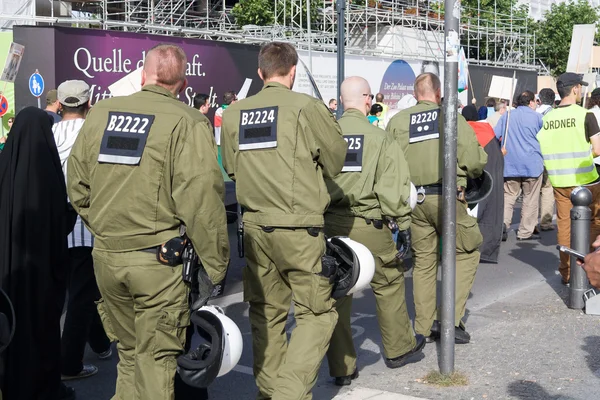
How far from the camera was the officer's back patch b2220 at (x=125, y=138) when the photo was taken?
4.06 meters

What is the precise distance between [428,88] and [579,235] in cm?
220

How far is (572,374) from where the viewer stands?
5688mm

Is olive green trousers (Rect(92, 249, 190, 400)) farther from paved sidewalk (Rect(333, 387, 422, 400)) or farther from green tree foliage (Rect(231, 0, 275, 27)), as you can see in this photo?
green tree foliage (Rect(231, 0, 275, 27))

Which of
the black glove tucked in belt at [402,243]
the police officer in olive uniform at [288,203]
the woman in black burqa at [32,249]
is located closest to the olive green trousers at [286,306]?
the police officer in olive uniform at [288,203]

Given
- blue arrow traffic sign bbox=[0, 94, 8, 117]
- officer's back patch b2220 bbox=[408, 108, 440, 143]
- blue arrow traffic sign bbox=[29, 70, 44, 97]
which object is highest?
blue arrow traffic sign bbox=[29, 70, 44, 97]

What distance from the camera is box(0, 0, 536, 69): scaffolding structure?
27.6 m

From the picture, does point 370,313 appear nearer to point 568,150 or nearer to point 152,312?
point 568,150

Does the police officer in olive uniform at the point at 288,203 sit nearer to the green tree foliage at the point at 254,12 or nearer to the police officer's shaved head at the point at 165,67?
the police officer's shaved head at the point at 165,67

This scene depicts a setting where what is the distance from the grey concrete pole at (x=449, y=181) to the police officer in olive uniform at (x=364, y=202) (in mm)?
253

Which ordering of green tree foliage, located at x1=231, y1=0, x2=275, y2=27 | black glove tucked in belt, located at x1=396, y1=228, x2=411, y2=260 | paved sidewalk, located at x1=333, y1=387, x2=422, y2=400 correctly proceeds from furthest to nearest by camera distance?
green tree foliage, located at x1=231, y1=0, x2=275, y2=27, black glove tucked in belt, located at x1=396, y1=228, x2=411, y2=260, paved sidewalk, located at x1=333, y1=387, x2=422, y2=400

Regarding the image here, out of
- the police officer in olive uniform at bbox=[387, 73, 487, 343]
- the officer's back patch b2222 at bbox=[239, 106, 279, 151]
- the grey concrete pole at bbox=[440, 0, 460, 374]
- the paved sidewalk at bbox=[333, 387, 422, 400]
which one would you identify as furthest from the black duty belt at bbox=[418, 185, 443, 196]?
the officer's back patch b2222 at bbox=[239, 106, 279, 151]

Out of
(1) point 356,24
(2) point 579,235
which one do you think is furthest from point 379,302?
(1) point 356,24

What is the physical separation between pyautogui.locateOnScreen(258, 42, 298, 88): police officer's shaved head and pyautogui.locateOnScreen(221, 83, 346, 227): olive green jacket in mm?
87

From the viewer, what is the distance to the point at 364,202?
216 inches
